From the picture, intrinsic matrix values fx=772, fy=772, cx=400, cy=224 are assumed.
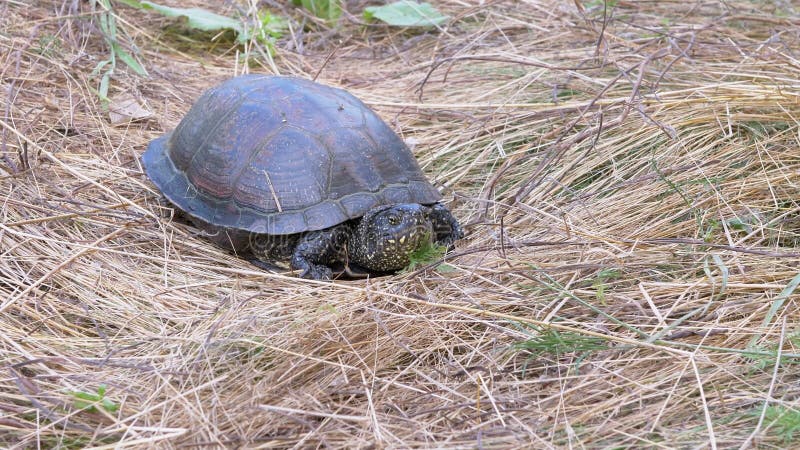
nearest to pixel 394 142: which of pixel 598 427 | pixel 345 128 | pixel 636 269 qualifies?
pixel 345 128

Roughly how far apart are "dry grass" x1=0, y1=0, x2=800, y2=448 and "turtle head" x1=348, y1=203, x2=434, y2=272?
15 cm

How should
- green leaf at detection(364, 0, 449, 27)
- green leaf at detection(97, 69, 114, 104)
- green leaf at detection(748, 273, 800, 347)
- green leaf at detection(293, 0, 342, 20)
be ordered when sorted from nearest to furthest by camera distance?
green leaf at detection(748, 273, 800, 347) → green leaf at detection(97, 69, 114, 104) → green leaf at detection(364, 0, 449, 27) → green leaf at detection(293, 0, 342, 20)

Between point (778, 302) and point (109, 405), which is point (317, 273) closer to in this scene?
point (109, 405)

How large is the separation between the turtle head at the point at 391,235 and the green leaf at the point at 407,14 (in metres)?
2.61

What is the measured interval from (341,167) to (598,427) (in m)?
1.61

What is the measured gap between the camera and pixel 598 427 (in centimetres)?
211

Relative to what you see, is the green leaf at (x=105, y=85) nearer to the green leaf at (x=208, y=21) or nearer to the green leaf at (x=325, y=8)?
the green leaf at (x=208, y=21)

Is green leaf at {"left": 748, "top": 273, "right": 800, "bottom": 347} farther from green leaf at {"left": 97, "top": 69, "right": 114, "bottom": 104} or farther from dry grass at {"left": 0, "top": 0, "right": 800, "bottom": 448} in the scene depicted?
green leaf at {"left": 97, "top": 69, "right": 114, "bottom": 104}

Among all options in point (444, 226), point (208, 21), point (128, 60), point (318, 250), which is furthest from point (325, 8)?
point (318, 250)

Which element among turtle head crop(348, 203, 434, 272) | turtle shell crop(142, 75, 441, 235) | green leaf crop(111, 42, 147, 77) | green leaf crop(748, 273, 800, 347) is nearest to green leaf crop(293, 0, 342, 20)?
green leaf crop(111, 42, 147, 77)

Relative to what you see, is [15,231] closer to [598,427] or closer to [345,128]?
[345,128]

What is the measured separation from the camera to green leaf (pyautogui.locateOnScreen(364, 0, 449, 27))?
550 cm

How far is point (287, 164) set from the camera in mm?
3287

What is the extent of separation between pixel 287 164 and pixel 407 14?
266 centimetres
